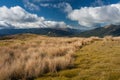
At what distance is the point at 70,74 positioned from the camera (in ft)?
57.2

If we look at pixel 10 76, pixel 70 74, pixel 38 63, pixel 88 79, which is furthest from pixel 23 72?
pixel 88 79

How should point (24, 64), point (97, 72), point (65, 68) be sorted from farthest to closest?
point (65, 68) < point (24, 64) < point (97, 72)

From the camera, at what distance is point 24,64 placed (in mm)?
18031

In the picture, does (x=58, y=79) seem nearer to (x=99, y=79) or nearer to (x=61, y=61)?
(x=99, y=79)

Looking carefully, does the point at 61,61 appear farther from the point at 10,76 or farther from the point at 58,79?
the point at 10,76

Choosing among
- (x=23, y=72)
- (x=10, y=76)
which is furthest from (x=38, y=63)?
(x=10, y=76)

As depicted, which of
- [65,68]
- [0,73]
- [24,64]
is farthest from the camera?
[65,68]

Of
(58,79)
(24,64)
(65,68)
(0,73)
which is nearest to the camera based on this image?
(0,73)

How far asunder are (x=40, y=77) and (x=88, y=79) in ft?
11.9

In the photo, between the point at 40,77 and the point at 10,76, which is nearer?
the point at 10,76

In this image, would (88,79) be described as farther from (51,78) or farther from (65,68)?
(65,68)

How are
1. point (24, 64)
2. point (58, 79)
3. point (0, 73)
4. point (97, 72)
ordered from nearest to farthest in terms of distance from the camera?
point (0, 73) < point (58, 79) < point (97, 72) < point (24, 64)

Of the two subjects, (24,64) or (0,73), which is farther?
(24,64)

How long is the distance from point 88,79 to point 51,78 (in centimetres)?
270
